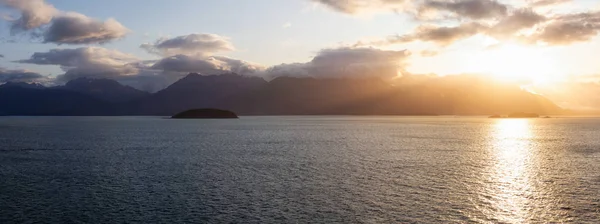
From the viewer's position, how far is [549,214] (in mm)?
48781

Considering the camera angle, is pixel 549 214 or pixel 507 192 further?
pixel 507 192

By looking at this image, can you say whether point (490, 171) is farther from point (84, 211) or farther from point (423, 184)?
point (84, 211)

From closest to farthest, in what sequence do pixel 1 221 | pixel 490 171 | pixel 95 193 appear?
pixel 1 221
pixel 95 193
pixel 490 171

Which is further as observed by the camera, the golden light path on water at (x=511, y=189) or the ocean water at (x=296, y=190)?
the golden light path on water at (x=511, y=189)

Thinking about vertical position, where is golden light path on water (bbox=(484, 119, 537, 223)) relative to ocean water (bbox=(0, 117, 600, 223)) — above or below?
below

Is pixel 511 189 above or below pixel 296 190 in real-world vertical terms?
below

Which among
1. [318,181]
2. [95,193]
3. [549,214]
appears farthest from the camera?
[318,181]

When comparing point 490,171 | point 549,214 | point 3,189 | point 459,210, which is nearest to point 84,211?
point 3,189

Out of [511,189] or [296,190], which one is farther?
[511,189]

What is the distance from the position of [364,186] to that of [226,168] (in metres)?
30.5

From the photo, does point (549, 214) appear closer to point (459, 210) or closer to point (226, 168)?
point (459, 210)

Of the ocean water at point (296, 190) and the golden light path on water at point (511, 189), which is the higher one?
the ocean water at point (296, 190)

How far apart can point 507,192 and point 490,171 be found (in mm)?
23369

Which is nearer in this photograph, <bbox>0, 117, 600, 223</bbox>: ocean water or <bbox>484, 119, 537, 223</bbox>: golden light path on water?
<bbox>0, 117, 600, 223</bbox>: ocean water
